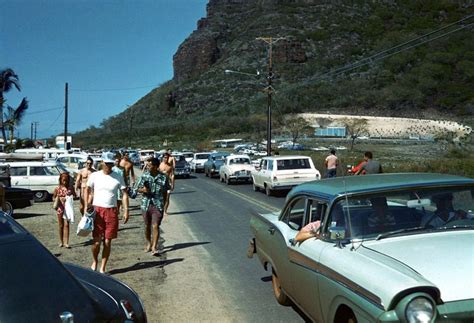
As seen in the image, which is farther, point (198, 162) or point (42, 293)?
point (198, 162)

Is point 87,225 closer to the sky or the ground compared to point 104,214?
closer to the ground

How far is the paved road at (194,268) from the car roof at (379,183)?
155 centimetres

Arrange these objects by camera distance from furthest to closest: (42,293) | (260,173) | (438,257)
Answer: (260,173)
(438,257)
(42,293)

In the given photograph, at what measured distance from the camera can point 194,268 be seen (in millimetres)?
8844

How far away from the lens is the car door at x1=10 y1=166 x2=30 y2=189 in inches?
904

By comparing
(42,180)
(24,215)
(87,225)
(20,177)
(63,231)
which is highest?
(87,225)

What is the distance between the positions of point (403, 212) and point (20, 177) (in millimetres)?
20974

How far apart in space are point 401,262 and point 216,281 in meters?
4.31

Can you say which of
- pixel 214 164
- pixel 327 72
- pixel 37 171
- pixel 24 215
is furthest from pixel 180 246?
pixel 327 72

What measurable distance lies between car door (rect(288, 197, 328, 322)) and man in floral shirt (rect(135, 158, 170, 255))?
173 inches

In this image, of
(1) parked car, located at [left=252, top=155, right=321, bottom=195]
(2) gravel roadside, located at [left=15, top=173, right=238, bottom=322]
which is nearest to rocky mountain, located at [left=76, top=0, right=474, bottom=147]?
(1) parked car, located at [left=252, top=155, right=321, bottom=195]

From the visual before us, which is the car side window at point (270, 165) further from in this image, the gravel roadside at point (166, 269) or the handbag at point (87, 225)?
the handbag at point (87, 225)

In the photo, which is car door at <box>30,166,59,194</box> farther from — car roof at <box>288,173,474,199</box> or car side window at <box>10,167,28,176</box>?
car roof at <box>288,173,474,199</box>

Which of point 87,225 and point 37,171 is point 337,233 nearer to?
point 87,225
